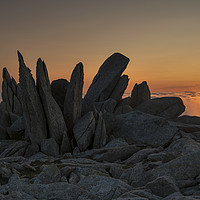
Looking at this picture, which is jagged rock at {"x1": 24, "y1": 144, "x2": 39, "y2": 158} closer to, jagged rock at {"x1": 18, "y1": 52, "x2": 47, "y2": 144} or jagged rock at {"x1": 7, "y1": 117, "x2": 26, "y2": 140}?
jagged rock at {"x1": 18, "y1": 52, "x2": 47, "y2": 144}

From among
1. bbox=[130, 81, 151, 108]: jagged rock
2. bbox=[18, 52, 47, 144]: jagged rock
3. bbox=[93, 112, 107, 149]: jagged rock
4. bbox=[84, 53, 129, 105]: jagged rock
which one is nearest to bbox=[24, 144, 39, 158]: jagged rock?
bbox=[18, 52, 47, 144]: jagged rock

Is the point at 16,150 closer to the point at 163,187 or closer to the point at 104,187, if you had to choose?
the point at 104,187

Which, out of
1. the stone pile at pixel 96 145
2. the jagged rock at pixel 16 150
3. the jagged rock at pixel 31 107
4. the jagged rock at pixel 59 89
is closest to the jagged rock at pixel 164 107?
the stone pile at pixel 96 145

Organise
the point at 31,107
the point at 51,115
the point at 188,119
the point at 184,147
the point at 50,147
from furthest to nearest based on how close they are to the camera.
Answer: the point at 188,119 → the point at 51,115 → the point at 31,107 → the point at 50,147 → the point at 184,147

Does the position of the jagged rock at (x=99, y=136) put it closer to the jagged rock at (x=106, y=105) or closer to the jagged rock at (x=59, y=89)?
the jagged rock at (x=59, y=89)

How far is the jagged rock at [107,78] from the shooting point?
43.8m

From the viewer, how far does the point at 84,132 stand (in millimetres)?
27672

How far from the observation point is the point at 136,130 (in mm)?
30219

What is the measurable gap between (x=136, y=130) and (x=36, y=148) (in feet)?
Result: 42.3

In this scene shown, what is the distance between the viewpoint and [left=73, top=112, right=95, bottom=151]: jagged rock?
2712cm

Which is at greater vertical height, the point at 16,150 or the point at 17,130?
the point at 17,130

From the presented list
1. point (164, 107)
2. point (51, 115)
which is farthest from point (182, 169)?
point (164, 107)

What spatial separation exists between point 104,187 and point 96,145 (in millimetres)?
15828

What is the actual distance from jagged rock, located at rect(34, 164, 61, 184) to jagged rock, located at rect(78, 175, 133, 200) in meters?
2.02
